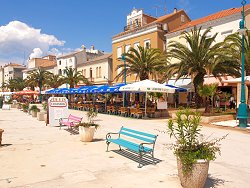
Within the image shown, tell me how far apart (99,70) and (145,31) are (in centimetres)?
1469

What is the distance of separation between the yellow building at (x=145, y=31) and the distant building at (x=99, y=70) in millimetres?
3242

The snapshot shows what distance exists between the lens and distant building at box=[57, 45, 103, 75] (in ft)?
191

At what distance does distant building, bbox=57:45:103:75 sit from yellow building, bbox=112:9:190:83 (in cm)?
1545

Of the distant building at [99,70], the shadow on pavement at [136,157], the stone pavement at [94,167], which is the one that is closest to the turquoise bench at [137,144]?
the shadow on pavement at [136,157]

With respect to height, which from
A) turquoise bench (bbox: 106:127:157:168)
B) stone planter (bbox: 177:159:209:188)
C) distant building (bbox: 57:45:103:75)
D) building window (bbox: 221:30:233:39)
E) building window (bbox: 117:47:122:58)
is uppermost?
distant building (bbox: 57:45:103:75)

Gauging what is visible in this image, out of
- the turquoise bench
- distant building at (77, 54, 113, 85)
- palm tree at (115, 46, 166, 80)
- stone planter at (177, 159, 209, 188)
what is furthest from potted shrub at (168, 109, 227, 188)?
distant building at (77, 54, 113, 85)

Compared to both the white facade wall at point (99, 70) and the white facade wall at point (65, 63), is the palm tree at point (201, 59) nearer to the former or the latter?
the white facade wall at point (99, 70)

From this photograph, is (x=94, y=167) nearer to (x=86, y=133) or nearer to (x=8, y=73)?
(x=86, y=133)

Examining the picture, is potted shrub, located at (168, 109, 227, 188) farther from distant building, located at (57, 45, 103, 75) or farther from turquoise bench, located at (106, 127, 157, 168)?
distant building, located at (57, 45, 103, 75)

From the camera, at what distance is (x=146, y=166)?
708cm

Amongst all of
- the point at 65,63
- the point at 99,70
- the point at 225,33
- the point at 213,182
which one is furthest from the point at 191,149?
the point at 65,63

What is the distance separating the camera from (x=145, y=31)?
38.7 meters

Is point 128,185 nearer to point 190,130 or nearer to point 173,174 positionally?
point 173,174

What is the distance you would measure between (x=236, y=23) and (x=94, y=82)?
29.3 m
